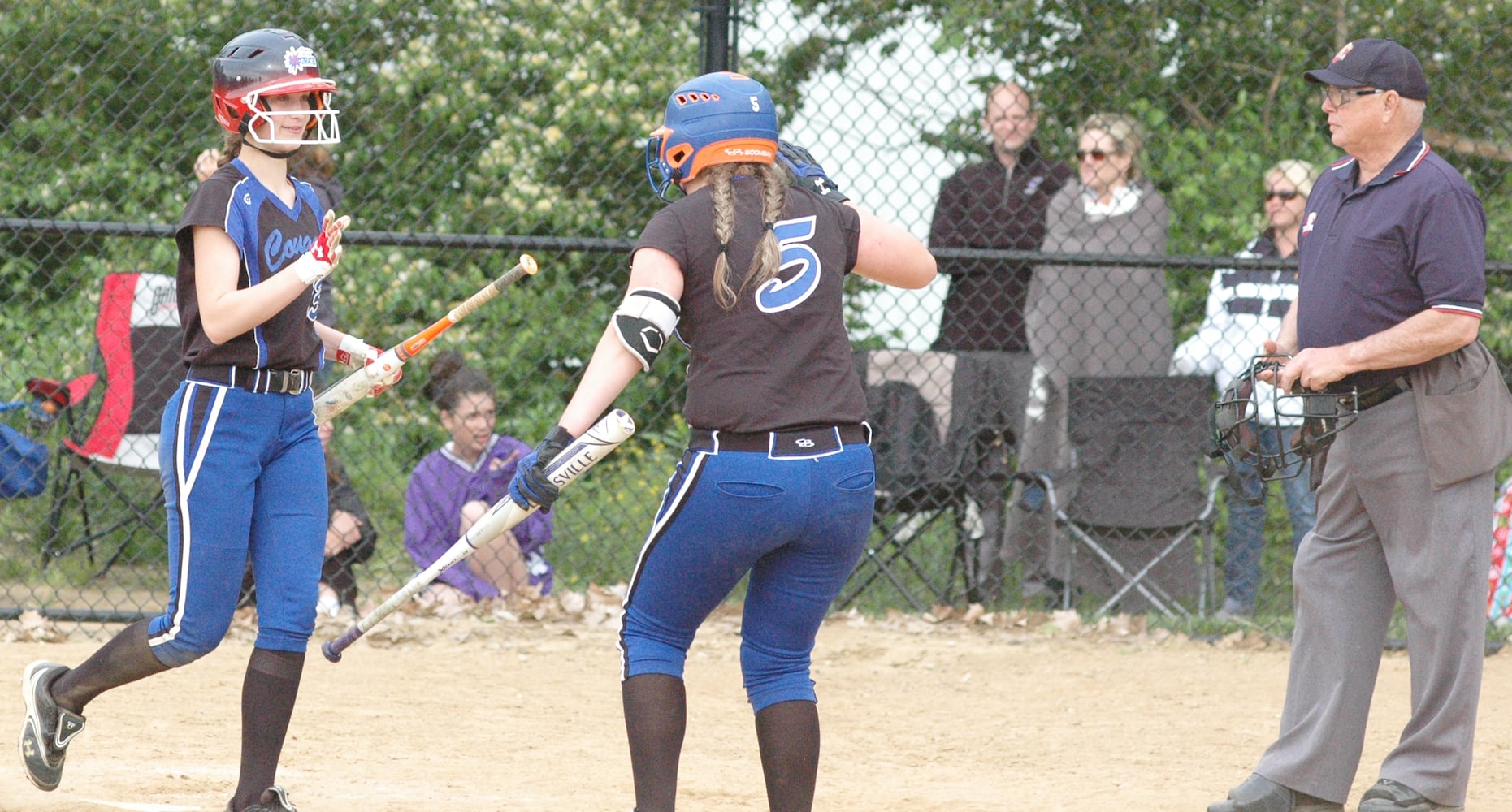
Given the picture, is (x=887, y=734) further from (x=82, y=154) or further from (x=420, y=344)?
(x=82, y=154)

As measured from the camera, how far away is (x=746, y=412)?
3055mm

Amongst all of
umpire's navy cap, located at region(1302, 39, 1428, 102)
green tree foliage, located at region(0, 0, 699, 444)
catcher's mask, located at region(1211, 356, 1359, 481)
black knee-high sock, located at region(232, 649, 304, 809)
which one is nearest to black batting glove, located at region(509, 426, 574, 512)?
black knee-high sock, located at region(232, 649, 304, 809)

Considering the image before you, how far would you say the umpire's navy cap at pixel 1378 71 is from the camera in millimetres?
3691

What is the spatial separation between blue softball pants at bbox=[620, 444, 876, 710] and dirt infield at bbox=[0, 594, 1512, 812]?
2.46 ft

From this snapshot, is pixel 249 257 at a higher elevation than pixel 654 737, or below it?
higher

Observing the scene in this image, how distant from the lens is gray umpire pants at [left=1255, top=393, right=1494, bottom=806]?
12.0 ft

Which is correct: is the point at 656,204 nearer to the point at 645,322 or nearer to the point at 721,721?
the point at 721,721

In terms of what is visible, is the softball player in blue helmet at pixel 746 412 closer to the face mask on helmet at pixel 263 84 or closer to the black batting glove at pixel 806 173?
the black batting glove at pixel 806 173

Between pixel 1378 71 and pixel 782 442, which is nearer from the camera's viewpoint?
pixel 782 442

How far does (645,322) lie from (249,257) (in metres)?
1.00

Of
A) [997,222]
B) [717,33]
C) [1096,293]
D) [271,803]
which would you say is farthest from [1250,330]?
[271,803]

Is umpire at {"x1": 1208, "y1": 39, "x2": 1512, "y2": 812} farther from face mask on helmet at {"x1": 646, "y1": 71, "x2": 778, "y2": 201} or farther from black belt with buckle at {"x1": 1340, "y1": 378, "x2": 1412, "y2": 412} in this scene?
face mask on helmet at {"x1": 646, "y1": 71, "x2": 778, "y2": 201}

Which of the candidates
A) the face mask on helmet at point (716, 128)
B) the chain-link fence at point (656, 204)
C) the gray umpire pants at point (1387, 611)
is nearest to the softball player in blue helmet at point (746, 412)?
the face mask on helmet at point (716, 128)

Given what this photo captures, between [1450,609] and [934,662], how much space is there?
2.42m
